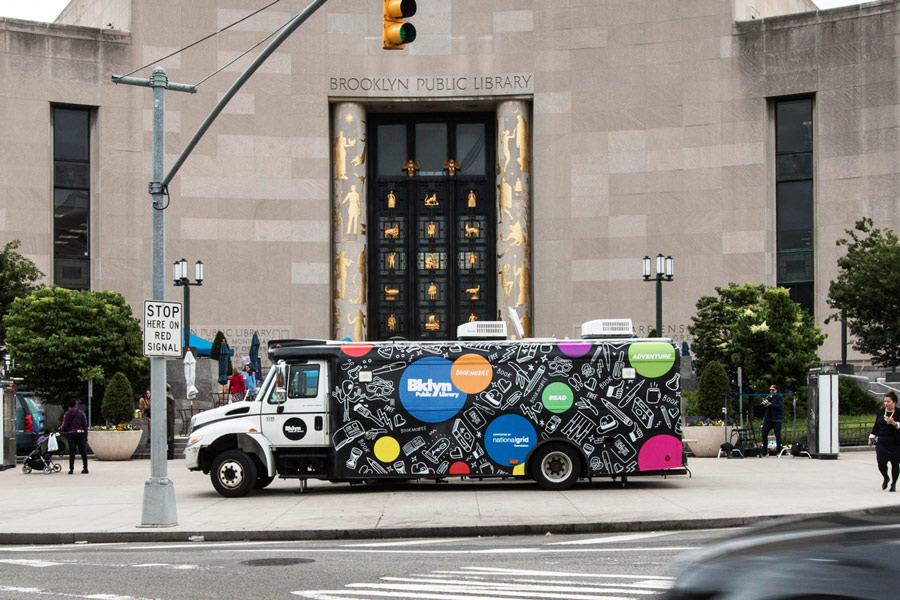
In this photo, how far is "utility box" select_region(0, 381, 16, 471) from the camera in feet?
86.4

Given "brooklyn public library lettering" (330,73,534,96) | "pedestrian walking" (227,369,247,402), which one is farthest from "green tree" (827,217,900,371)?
"pedestrian walking" (227,369,247,402)

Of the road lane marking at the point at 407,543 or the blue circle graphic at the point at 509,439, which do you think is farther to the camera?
the blue circle graphic at the point at 509,439

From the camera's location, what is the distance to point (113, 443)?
28984mm

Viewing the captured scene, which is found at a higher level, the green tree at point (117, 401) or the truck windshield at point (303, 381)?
the truck windshield at point (303, 381)

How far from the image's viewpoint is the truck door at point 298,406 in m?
19.4

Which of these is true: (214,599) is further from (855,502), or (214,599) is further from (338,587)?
(855,502)

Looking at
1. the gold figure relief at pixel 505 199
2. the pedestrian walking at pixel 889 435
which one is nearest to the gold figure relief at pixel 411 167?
the gold figure relief at pixel 505 199

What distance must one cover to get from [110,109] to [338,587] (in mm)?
39432

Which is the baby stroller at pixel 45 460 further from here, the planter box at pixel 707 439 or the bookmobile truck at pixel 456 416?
the planter box at pixel 707 439

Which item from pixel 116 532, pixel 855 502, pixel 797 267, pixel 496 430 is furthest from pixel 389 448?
pixel 797 267

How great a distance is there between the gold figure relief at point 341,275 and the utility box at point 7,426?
66.6 ft

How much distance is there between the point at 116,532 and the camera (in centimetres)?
1459

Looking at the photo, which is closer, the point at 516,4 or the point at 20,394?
the point at 20,394

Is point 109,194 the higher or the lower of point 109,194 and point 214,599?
the higher
